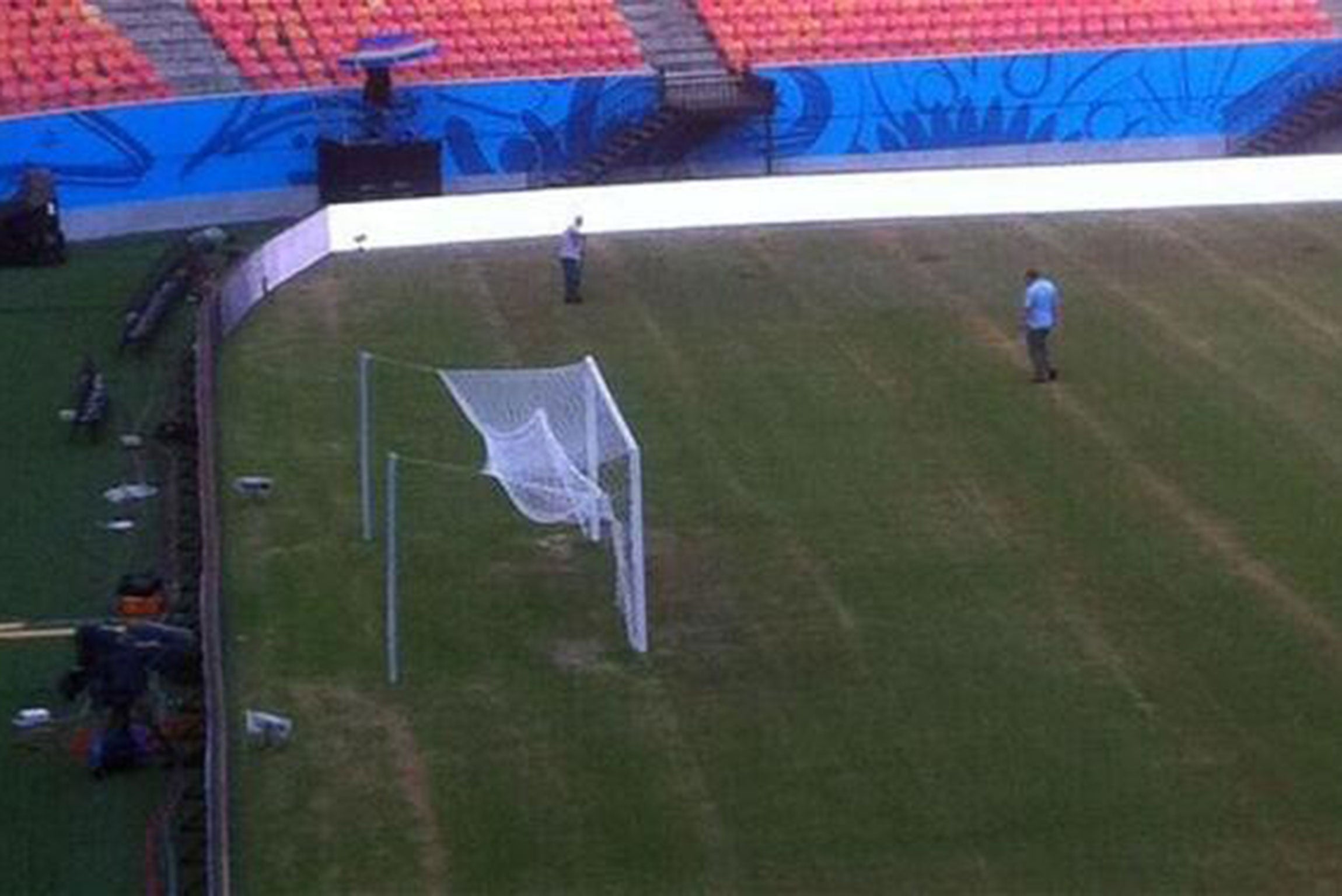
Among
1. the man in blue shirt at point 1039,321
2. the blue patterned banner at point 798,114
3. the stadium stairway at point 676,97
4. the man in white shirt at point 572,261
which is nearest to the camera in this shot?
the man in blue shirt at point 1039,321

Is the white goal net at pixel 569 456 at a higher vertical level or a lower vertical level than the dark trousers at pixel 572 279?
lower

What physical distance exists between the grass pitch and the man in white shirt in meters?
0.33

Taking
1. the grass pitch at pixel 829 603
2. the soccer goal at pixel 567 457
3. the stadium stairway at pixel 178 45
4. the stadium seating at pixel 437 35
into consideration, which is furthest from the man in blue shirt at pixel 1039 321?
the stadium stairway at pixel 178 45

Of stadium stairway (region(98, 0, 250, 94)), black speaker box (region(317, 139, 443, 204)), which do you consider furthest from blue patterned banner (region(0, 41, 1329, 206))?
stadium stairway (region(98, 0, 250, 94))

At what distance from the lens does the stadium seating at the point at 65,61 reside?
4741 cm

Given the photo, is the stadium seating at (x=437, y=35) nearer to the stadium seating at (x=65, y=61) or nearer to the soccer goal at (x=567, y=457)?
the stadium seating at (x=65, y=61)

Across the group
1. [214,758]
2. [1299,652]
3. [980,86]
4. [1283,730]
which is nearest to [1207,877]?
[1283,730]

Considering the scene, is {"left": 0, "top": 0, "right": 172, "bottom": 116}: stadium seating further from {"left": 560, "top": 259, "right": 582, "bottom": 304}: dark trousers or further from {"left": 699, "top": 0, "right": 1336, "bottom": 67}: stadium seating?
{"left": 699, "top": 0, "right": 1336, "bottom": 67}: stadium seating

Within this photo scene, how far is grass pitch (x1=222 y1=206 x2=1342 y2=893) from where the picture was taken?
21656 millimetres

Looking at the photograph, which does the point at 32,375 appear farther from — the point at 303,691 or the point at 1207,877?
the point at 1207,877

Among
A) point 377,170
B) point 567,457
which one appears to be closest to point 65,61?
point 377,170

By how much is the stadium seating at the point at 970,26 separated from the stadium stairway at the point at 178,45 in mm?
8853

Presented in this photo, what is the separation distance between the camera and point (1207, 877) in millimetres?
20703

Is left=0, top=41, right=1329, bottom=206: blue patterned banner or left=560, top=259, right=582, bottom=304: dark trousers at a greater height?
left=0, top=41, right=1329, bottom=206: blue patterned banner
